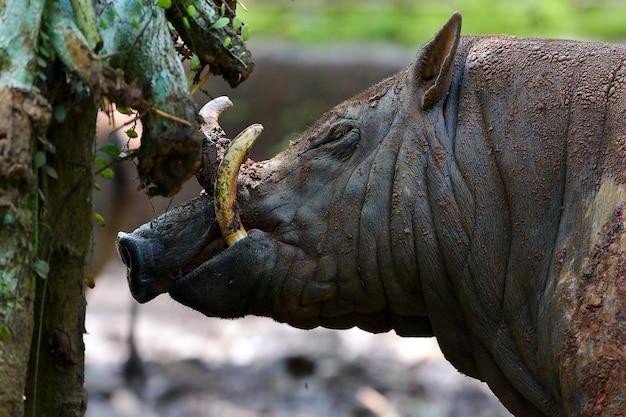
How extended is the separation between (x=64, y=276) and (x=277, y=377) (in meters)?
6.80

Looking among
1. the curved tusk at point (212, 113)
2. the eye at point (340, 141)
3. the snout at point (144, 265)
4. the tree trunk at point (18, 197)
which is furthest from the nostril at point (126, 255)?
the tree trunk at point (18, 197)

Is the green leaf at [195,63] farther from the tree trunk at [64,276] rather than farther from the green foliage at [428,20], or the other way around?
the green foliage at [428,20]

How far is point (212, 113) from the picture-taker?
14.1 feet

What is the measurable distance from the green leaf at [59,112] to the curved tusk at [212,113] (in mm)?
1261

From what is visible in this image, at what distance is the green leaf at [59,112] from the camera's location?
287cm

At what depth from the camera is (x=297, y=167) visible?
4.19 meters

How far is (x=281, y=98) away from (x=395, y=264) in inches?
361

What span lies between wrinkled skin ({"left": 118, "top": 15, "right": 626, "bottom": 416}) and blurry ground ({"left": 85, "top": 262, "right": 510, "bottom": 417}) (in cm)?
486

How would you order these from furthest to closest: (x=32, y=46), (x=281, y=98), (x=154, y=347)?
1. (x=281, y=98)
2. (x=154, y=347)
3. (x=32, y=46)

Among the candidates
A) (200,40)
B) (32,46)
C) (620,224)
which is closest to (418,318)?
(620,224)

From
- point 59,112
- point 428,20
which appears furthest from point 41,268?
point 428,20

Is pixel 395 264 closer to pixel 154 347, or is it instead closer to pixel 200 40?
pixel 200 40

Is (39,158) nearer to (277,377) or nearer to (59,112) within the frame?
(59,112)

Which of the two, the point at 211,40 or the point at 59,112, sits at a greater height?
the point at 211,40
